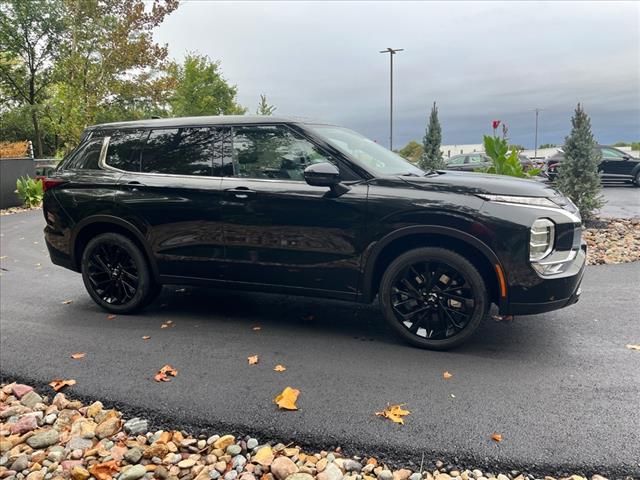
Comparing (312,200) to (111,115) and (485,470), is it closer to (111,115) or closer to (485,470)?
(485,470)

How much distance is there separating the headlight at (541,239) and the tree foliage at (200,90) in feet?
98.2

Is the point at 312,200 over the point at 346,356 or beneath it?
over

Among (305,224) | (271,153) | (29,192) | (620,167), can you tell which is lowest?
(29,192)

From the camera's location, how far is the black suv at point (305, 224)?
3.33 meters

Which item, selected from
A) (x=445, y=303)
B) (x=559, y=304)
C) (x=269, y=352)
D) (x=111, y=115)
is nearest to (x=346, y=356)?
(x=269, y=352)

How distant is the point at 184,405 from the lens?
9.66 ft

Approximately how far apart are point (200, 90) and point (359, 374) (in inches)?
1272

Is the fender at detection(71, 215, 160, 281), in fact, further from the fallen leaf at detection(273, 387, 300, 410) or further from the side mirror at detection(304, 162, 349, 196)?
the fallen leaf at detection(273, 387, 300, 410)

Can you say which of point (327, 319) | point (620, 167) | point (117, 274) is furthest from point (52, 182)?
point (620, 167)

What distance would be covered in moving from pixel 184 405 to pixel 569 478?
2.15 meters

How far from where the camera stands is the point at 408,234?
346 cm

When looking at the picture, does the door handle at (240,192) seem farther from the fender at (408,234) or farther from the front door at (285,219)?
the fender at (408,234)

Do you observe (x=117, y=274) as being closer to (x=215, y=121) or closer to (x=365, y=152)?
(x=215, y=121)

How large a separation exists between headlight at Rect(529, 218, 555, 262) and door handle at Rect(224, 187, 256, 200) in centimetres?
212
